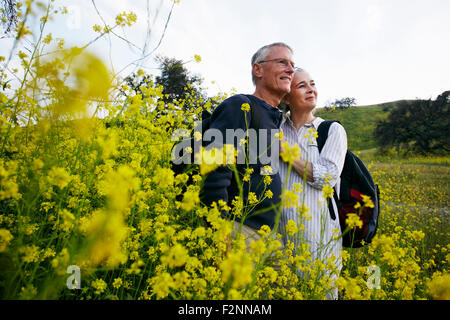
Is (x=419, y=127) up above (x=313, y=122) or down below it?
above

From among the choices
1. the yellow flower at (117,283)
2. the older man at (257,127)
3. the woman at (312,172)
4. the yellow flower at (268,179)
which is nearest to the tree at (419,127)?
the woman at (312,172)

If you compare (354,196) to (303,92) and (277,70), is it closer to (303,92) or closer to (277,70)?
(303,92)

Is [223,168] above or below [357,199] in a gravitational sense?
above

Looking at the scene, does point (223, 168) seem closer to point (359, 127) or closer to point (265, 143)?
point (265, 143)

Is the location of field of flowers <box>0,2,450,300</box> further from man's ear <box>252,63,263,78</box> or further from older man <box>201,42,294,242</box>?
man's ear <box>252,63,263,78</box>

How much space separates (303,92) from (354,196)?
1.16 m

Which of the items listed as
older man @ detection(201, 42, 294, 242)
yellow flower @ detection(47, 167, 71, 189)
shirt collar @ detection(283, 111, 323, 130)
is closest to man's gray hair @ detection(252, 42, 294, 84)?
older man @ detection(201, 42, 294, 242)

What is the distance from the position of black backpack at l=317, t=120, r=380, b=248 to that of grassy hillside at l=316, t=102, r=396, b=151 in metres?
33.1

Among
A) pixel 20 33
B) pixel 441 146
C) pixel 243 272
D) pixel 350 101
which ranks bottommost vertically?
pixel 243 272

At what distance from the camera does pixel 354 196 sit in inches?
88.7

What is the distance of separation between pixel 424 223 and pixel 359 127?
43.6 meters

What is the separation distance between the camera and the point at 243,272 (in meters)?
0.79

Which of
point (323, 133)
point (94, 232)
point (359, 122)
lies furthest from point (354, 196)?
point (359, 122)
